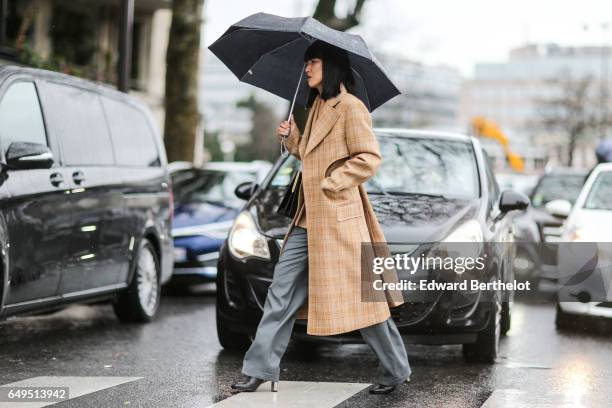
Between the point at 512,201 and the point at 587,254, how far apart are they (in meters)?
1.36

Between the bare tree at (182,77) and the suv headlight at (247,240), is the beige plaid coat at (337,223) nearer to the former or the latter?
the suv headlight at (247,240)

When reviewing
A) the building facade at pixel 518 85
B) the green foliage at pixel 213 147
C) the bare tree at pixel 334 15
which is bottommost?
the green foliage at pixel 213 147

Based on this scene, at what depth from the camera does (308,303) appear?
20.5ft

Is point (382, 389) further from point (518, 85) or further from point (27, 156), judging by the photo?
point (518, 85)

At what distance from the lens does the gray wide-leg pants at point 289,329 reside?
20.2 feet

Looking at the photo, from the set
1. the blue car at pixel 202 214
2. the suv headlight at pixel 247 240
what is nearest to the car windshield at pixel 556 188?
the blue car at pixel 202 214

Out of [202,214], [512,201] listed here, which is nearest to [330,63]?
[512,201]

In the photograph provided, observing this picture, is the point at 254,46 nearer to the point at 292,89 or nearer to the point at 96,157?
the point at 292,89

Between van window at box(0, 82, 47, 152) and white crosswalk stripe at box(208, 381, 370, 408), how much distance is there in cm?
238

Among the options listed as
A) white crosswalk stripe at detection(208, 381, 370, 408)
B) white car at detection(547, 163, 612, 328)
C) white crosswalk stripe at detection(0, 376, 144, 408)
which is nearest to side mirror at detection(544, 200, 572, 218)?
white car at detection(547, 163, 612, 328)

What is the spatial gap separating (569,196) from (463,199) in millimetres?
9630

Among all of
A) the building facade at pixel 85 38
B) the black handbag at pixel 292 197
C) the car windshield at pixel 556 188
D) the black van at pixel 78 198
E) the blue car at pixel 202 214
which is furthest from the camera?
the building facade at pixel 85 38

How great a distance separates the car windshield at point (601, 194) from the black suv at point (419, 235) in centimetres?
205

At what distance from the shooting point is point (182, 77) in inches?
821
